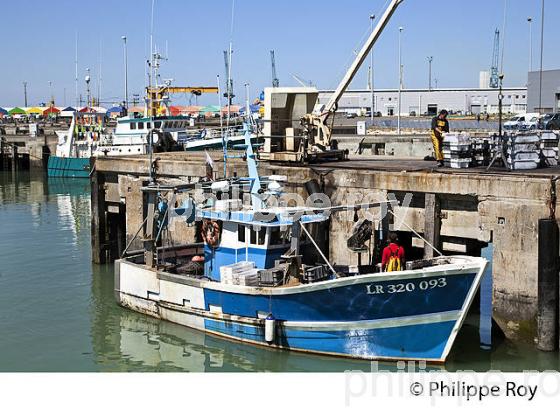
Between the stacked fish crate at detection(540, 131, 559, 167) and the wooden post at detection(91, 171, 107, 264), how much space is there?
14.2 meters

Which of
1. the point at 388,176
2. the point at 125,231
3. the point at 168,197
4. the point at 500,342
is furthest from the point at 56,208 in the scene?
the point at 500,342

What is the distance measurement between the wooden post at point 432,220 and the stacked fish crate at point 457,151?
2380 millimetres

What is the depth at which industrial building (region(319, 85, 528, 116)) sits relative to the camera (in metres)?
89.9

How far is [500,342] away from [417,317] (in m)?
2.36

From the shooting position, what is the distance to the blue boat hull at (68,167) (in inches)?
2448

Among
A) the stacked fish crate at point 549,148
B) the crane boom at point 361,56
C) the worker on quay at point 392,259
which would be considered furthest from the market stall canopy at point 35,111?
the worker on quay at point 392,259

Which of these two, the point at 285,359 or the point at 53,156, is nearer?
the point at 285,359

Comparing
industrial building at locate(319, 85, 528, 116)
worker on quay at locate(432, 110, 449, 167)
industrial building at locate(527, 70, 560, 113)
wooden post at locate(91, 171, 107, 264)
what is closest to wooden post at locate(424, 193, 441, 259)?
worker on quay at locate(432, 110, 449, 167)

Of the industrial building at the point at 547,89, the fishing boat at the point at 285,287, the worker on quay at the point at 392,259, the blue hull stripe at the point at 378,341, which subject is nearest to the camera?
the fishing boat at the point at 285,287

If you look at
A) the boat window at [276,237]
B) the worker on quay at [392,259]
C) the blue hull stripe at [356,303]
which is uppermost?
the boat window at [276,237]

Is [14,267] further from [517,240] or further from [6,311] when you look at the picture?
[517,240]

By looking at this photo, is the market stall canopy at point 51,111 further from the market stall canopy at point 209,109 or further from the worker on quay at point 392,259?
the worker on quay at point 392,259

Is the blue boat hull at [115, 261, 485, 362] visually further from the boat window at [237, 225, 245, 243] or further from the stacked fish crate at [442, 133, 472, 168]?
the stacked fish crate at [442, 133, 472, 168]

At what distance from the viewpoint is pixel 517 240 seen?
52.5 ft
